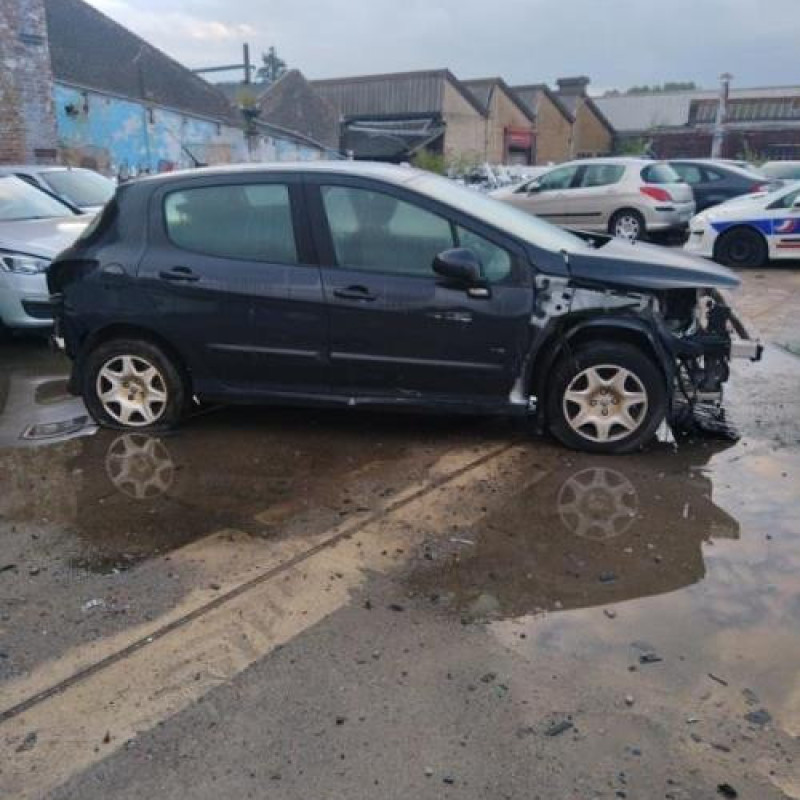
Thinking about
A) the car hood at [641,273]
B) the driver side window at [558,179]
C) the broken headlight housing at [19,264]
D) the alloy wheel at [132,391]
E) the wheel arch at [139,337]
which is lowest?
the alloy wheel at [132,391]

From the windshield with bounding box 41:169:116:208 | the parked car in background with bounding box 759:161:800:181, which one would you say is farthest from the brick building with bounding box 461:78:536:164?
the windshield with bounding box 41:169:116:208

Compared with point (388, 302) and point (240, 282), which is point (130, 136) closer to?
point (240, 282)

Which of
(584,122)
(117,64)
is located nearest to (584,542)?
(117,64)

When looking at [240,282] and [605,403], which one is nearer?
[605,403]

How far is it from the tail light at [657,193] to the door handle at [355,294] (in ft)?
34.5

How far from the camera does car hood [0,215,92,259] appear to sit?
7734mm

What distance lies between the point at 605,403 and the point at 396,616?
2.14 metres

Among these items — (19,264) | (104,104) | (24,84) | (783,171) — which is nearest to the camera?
(19,264)

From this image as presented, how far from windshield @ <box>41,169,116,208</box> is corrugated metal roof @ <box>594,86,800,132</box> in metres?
50.6

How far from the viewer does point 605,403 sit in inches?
193

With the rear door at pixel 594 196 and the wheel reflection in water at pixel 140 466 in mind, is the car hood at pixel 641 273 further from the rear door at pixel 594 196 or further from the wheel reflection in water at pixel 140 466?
the rear door at pixel 594 196

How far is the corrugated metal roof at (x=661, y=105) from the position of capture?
52.6 meters

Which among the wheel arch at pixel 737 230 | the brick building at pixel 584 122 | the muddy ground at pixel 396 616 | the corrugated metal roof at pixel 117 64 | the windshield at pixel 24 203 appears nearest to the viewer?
the muddy ground at pixel 396 616

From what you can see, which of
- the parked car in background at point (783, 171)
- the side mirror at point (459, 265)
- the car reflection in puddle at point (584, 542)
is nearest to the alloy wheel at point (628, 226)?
the parked car in background at point (783, 171)
